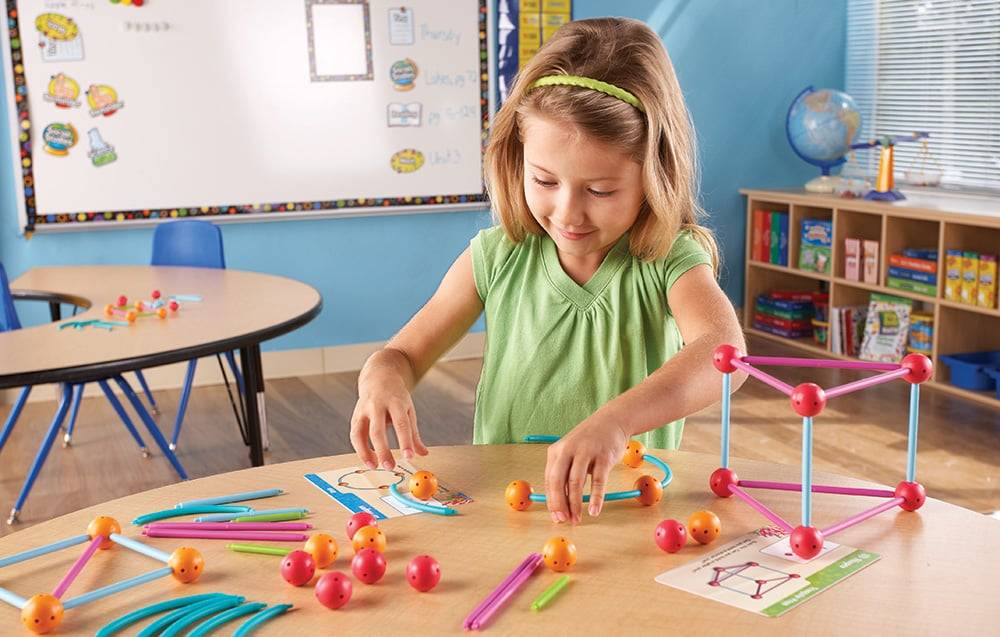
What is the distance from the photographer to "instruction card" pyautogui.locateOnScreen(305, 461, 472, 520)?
45.3 inches

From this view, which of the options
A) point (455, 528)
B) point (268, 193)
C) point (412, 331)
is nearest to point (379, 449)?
point (455, 528)

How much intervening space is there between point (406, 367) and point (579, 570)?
0.51m

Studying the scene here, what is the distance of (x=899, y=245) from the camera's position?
460cm

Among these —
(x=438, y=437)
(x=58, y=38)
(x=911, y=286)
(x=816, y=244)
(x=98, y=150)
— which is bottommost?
(x=438, y=437)

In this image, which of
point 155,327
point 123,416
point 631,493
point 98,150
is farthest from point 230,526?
point 98,150

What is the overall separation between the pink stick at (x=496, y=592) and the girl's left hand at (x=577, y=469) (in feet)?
0.23

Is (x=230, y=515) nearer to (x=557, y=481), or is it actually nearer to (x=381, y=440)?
Answer: (x=381, y=440)

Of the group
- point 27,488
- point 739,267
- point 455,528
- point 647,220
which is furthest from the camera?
point 739,267

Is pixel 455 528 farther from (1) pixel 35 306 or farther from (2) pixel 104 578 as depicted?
(1) pixel 35 306

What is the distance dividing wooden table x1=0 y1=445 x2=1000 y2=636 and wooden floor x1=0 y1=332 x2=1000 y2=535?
207 centimetres

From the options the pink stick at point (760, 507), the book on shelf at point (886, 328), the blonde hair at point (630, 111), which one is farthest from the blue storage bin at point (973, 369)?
the pink stick at point (760, 507)

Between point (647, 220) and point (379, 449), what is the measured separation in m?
0.49

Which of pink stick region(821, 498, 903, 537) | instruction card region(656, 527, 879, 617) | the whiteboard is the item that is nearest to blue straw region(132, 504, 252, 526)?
instruction card region(656, 527, 879, 617)

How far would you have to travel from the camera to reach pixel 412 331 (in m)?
1.49
